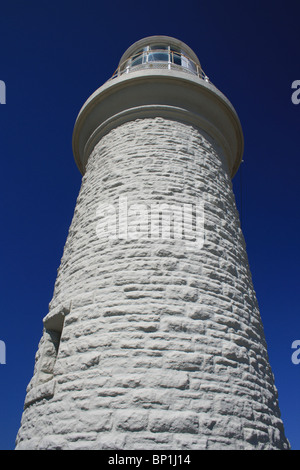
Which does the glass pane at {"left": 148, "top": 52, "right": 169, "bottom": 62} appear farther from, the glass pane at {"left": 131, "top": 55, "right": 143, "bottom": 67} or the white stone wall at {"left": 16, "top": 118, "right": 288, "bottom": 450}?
the white stone wall at {"left": 16, "top": 118, "right": 288, "bottom": 450}

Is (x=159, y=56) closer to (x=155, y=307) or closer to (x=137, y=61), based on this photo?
(x=137, y=61)

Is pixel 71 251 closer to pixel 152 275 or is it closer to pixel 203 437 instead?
pixel 152 275

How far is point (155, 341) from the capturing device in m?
4.14

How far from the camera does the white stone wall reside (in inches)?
145

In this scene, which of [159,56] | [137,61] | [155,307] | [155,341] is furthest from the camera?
[137,61]

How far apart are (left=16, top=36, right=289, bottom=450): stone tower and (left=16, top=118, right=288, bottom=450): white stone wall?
0.02m

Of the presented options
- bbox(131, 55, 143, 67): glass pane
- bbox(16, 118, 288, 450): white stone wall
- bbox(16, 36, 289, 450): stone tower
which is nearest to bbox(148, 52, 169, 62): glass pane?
bbox(131, 55, 143, 67): glass pane

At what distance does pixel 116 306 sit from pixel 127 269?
0.60 meters

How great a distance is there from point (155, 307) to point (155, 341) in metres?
0.47

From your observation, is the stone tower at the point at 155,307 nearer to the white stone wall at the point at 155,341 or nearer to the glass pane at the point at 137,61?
the white stone wall at the point at 155,341

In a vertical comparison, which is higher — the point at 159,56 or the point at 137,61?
the point at 137,61

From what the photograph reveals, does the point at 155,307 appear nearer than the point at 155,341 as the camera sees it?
No

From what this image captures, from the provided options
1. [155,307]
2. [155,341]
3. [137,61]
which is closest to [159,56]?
[137,61]

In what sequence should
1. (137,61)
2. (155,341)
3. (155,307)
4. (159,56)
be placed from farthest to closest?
(137,61) → (159,56) → (155,307) → (155,341)
